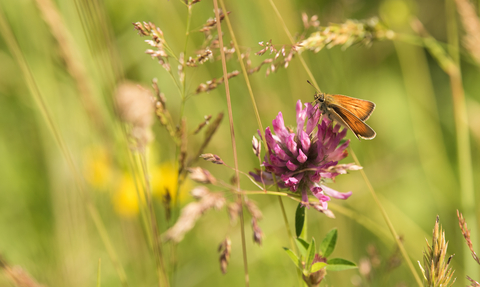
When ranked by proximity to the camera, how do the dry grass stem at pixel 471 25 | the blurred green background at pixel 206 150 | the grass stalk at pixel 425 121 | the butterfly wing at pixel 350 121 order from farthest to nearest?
the grass stalk at pixel 425 121 < the blurred green background at pixel 206 150 < the dry grass stem at pixel 471 25 < the butterfly wing at pixel 350 121

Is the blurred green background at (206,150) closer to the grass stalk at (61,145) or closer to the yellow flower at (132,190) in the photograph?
the yellow flower at (132,190)

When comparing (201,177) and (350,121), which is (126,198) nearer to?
(201,177)

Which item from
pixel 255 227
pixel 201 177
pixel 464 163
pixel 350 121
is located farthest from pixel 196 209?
pixel 464 163

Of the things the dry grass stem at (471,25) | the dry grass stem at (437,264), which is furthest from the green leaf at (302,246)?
the dry grass stem at (471,25)

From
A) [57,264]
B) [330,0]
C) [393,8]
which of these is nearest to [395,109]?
[393,8]

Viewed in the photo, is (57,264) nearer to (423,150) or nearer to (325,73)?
(325,73)
